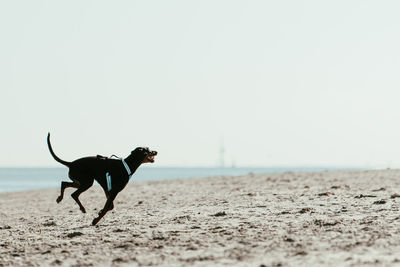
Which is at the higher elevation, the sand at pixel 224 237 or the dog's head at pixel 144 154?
the dog's head at pixel 144 154

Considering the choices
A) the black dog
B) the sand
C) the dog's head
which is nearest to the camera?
the sand

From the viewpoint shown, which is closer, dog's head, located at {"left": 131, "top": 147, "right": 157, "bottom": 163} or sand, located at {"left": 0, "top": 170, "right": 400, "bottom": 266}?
sand, located at {"left": 0, "top": 170, "right": 400, "bottom": 266}

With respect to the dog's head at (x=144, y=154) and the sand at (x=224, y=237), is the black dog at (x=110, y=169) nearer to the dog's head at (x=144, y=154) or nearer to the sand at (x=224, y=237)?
the dog's head at (x=144, y=154)

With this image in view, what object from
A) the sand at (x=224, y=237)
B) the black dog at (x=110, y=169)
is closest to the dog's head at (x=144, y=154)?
the black dog at (x=110, y=169)

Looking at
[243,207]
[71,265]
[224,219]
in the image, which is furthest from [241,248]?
[243,207]

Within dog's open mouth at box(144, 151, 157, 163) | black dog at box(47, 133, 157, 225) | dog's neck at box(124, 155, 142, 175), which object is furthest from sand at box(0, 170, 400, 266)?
dog's open mouth at box(144, 151, 157, 163)

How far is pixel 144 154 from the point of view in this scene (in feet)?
34.2

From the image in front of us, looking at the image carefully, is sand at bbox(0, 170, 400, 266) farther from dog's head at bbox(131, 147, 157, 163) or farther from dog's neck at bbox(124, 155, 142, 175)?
dog's head at bbox(131, 147, 157, 163)

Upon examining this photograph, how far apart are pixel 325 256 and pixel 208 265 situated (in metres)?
1.39

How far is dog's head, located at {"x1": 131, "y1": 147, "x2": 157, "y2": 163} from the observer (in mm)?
10444

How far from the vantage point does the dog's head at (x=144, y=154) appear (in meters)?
10.4

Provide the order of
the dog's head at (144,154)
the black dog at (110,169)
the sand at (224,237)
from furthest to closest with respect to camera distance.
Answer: the dog's head at (144,154), the black dog at (110,169), the sand at (224,237)

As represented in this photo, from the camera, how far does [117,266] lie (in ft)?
23.9

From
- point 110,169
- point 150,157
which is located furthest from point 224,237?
A: point 110,169
